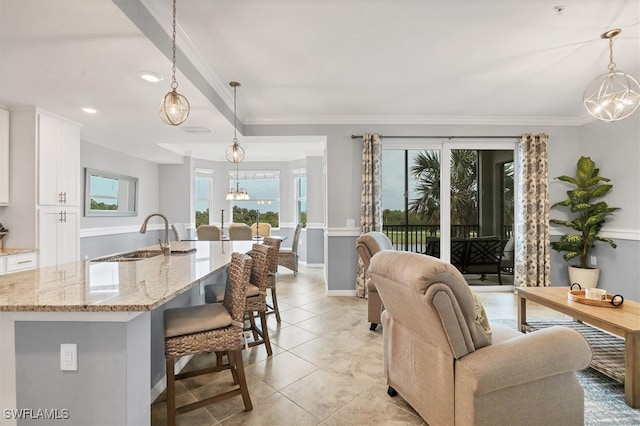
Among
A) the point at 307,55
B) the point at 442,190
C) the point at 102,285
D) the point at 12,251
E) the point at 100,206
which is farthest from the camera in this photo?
the point at 100,206

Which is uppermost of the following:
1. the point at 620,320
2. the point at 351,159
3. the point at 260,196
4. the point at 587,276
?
the point at 351,159

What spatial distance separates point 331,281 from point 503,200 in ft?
11.1

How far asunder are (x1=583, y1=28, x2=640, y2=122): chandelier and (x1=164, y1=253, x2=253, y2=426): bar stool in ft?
11.6

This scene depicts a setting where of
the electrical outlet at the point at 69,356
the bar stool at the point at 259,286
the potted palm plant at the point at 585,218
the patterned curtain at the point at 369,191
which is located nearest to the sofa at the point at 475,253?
the potted palm plant at the point at 585,218

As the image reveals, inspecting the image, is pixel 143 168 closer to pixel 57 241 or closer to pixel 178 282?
pixel 57 241

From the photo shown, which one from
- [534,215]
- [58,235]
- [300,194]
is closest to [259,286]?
[58,235]

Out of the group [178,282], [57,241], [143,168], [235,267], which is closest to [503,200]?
[235,267]

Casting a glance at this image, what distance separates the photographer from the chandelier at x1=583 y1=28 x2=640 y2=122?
2.78 metres

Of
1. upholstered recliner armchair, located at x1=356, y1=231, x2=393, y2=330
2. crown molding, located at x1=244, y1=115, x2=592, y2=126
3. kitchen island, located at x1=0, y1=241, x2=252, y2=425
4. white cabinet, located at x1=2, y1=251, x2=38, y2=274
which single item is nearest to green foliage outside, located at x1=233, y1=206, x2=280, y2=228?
crown molding, located at x1=244, y1=115, x2=592, y2=126

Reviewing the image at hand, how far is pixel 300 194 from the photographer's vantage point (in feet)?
26.6

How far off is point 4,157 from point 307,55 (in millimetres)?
3580

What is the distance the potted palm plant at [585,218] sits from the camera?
14.6ft

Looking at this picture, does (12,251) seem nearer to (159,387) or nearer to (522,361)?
(159,387)

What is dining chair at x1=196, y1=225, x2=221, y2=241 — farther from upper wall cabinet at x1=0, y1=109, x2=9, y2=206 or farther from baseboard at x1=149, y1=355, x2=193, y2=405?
baseboard at x1=149, y1=355, x2=193, y2=405
